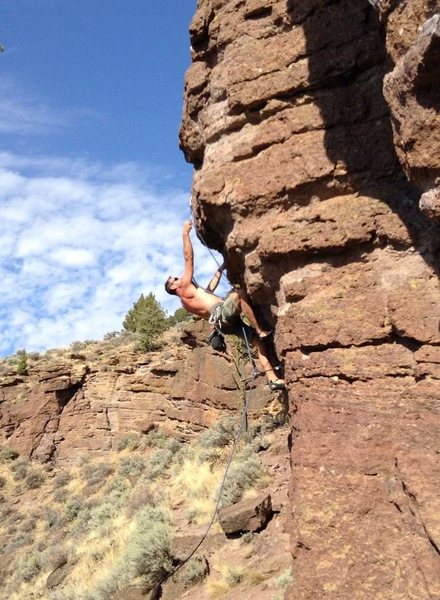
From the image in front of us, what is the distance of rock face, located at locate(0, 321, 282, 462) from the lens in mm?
20594

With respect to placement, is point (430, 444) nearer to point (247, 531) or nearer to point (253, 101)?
point (253, 101)

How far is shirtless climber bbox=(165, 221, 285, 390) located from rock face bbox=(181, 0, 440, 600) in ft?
3.44

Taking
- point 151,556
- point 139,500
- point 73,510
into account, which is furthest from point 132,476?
point 151,556

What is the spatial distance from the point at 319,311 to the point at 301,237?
0.66 meters

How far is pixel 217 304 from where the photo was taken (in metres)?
6.76

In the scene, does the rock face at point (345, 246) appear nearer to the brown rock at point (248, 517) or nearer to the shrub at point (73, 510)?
the brown rock at point (248, 517)

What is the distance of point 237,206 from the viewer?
4793 mm

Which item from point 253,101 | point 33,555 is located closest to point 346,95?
point 253,101

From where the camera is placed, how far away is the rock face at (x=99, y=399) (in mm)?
20594

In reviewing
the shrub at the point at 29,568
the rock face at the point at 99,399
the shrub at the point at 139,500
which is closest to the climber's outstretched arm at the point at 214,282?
the shrub at the point at 139,500

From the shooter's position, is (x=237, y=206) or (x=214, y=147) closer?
(x=237, y=206)

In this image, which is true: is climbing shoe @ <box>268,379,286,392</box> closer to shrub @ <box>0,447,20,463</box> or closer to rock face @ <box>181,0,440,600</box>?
rock face @ <box>181,0,440,600</box>

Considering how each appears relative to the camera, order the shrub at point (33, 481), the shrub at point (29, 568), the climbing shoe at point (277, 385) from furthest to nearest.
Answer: the shrub at point (33, 481), the shrub at point (29, 568), the climbing shoe at point (277, 385)

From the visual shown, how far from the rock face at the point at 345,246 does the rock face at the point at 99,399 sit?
15191 mm
